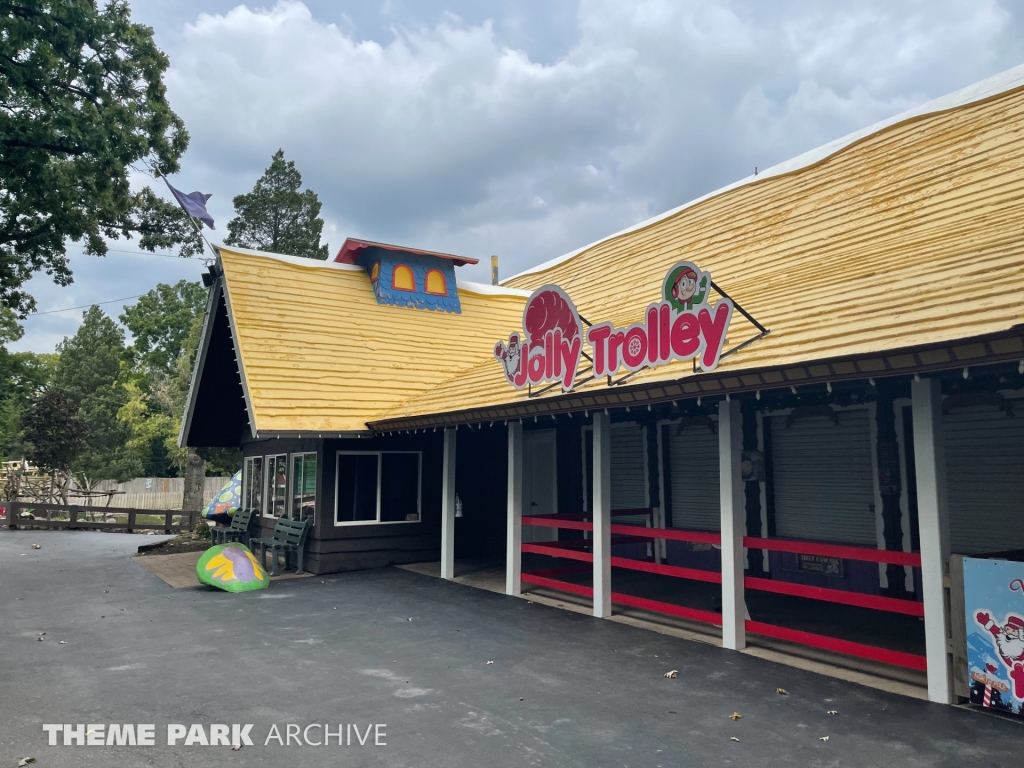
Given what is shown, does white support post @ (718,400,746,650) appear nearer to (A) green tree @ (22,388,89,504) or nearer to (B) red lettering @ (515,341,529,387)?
(B) red lettering @ (515,341,529,387)

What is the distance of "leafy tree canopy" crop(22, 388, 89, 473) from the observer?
97.2 ft

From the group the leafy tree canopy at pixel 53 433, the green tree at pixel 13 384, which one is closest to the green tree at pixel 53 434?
the leafy tree canopy at pixel 53 433

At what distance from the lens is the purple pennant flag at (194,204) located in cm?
1705

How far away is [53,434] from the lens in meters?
29.7

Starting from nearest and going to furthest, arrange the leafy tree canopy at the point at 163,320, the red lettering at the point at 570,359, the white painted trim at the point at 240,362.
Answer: the red lettering at the point at 570,359 < the white painted trim at the point at 240,362 < the leafy tree canopy at the point at 163,320

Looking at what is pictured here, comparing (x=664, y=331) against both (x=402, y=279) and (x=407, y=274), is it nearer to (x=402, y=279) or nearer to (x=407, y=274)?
(x=402, y=279)

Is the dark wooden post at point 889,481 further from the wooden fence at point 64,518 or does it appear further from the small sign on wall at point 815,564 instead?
the wooden fence at point 64,518

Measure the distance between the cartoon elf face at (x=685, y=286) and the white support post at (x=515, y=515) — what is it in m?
3.98

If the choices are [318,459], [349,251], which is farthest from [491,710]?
[349,251]

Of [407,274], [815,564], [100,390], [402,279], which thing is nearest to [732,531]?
[815,564]

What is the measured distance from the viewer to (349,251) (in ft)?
59.5

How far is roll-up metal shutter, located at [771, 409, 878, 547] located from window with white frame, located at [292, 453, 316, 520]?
850 cm

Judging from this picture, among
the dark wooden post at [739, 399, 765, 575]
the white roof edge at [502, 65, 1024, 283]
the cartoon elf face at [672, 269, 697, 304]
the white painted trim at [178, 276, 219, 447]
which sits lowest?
the dark wooden post at [739, 399, 765, 575]

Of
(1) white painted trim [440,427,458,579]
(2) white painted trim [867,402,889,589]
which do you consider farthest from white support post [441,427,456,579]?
(2) white painted trim [867,402,889,589]
